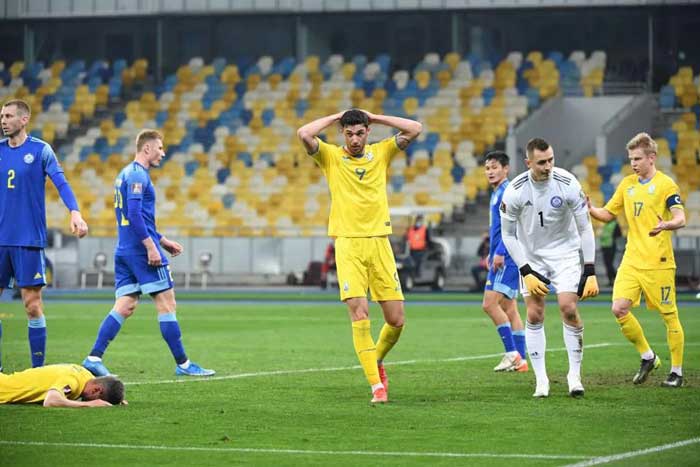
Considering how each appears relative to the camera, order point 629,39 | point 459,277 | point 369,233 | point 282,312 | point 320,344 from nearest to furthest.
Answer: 1. point 369,233
2. point 320,344
3. point 282,312
4. point 459,277
5. point 629,39

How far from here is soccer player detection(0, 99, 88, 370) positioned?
12.7 m

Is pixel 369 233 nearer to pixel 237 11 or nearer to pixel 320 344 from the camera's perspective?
pixel 320 344

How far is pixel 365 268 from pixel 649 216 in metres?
3.01

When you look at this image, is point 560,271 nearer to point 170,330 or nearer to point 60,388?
point 170,330

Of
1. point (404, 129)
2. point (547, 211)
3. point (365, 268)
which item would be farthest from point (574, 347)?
point (404, 129)

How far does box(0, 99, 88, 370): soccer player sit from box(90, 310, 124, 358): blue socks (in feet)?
1.88

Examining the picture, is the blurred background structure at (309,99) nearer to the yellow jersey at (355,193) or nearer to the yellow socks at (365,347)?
the yellow jersey at (355,193)

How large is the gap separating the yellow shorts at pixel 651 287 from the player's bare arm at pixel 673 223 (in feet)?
1.38

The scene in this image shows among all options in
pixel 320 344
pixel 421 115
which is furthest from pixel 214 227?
pixel 320 344

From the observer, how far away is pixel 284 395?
39.4 ft

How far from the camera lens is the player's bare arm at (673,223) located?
1277 centimetres

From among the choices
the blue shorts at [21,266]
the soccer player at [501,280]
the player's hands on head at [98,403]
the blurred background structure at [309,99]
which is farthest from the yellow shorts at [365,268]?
the blurred background structure at [309,99]

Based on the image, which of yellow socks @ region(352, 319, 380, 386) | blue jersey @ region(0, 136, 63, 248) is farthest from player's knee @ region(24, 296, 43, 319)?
yellow socks @ region(352, 319, 380, 386)

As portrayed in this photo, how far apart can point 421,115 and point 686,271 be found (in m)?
11.4
